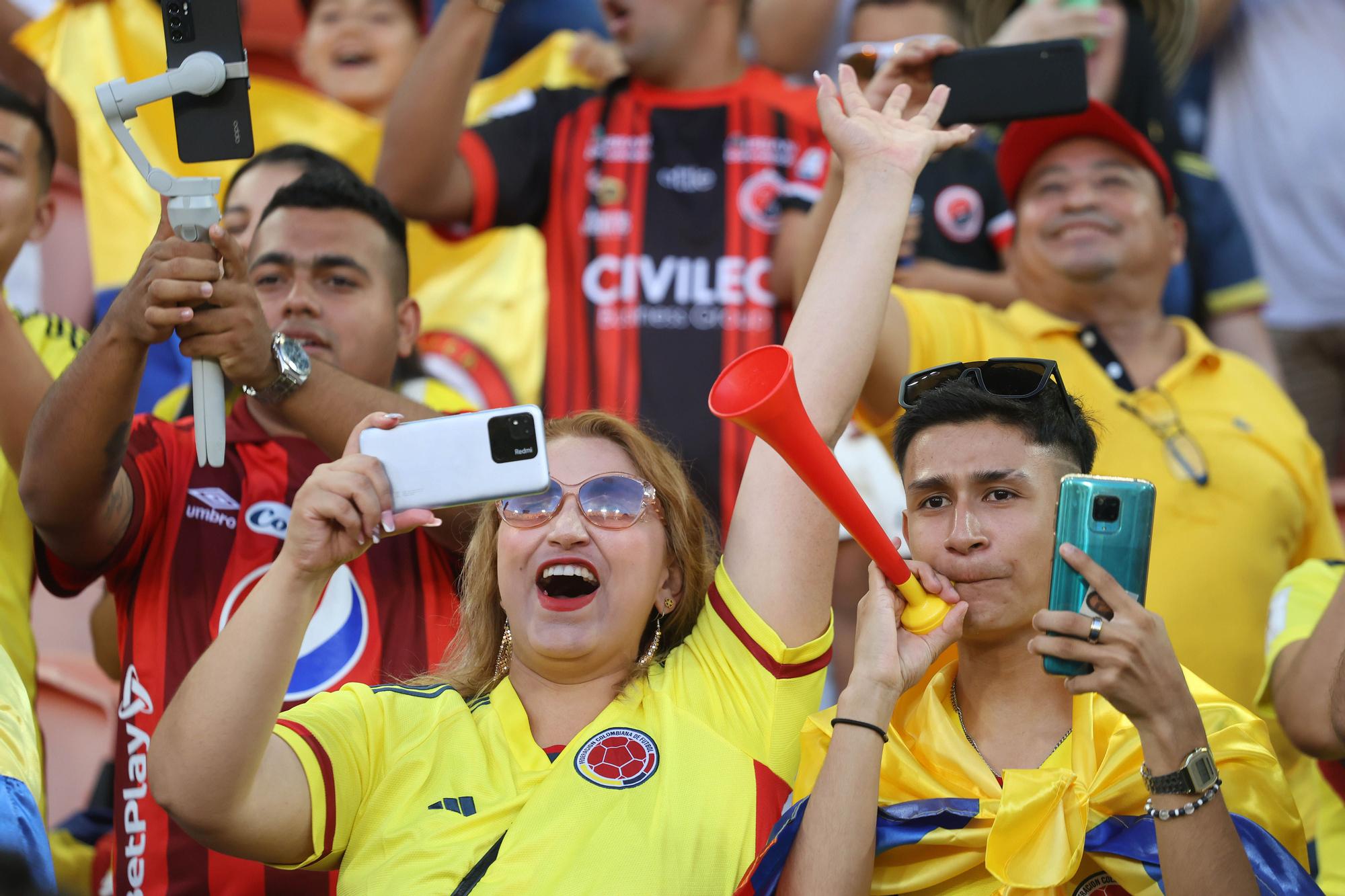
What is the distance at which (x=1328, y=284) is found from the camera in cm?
504

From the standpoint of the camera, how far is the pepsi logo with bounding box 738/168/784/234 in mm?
3928

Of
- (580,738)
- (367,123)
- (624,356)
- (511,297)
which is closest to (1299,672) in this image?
(580,738)

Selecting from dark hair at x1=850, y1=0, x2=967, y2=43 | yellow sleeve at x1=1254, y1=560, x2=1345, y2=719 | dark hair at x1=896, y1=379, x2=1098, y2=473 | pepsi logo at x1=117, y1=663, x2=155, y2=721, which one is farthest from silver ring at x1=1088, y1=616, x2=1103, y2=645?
dark hair at x1=850, y1=0, x2=967, y2=43

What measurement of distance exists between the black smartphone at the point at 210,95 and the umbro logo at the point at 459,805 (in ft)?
3.20

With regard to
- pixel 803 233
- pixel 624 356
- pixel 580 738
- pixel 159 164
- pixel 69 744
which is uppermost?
pixel 159 164

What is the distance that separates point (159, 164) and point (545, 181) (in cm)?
125

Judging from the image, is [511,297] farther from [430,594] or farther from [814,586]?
[814,586]

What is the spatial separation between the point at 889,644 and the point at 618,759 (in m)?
0.44

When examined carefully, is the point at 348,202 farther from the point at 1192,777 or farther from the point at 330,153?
the point at 1192,777

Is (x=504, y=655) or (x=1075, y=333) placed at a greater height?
(x=1075, y=333)

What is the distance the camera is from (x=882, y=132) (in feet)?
8.51

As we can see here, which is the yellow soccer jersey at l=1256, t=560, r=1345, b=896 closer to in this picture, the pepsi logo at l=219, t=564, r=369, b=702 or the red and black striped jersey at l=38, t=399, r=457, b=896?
the red and black striped jersey at l=38, t=399, r=457, b=896

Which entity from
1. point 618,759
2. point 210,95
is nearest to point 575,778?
Answer: point 618,759

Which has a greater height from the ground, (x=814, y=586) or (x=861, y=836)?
(x=814, y=586)
